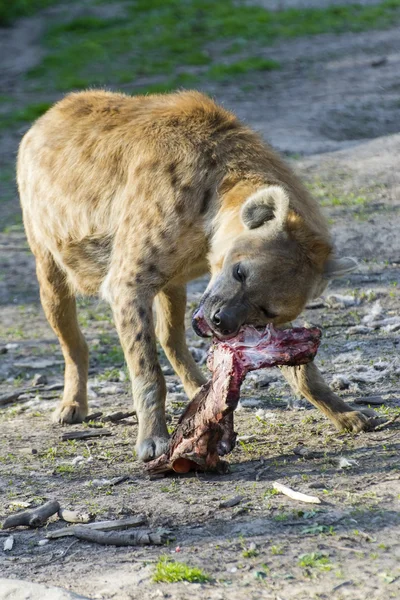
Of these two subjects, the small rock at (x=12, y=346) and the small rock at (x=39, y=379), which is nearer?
the small rock at (x=39, y=379)

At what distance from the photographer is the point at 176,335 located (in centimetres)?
499

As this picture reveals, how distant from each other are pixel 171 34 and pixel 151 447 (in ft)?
39.8

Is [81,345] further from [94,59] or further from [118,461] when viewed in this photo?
[94,59]

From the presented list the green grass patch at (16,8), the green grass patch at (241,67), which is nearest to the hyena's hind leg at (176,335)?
the green grass patch at (241,67)

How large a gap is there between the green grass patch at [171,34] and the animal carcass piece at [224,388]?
950cm

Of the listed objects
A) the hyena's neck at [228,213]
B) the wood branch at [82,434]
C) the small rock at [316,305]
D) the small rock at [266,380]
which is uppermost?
the hyena's neck at [228,213]

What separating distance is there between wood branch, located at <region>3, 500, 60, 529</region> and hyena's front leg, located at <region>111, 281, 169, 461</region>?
2.15ft

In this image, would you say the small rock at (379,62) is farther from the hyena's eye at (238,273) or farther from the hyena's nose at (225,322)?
the hyena's nose at (225,322)

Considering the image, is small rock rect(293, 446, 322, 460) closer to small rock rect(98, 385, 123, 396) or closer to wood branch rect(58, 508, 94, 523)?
wood branch rect(58, 508, 94, 523)

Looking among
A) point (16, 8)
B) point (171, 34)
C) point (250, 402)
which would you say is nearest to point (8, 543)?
point (250, 402)

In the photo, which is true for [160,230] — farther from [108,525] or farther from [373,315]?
[373,315]

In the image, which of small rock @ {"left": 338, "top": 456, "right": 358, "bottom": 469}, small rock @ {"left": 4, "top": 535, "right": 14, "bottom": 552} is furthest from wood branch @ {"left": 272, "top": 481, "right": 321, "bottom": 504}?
small rock @ {"left": 4, "top": 535, "right": 14, "bottom": 552}

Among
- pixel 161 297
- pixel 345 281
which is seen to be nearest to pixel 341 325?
pixel 345 281

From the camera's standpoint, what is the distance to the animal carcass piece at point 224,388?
350cm
